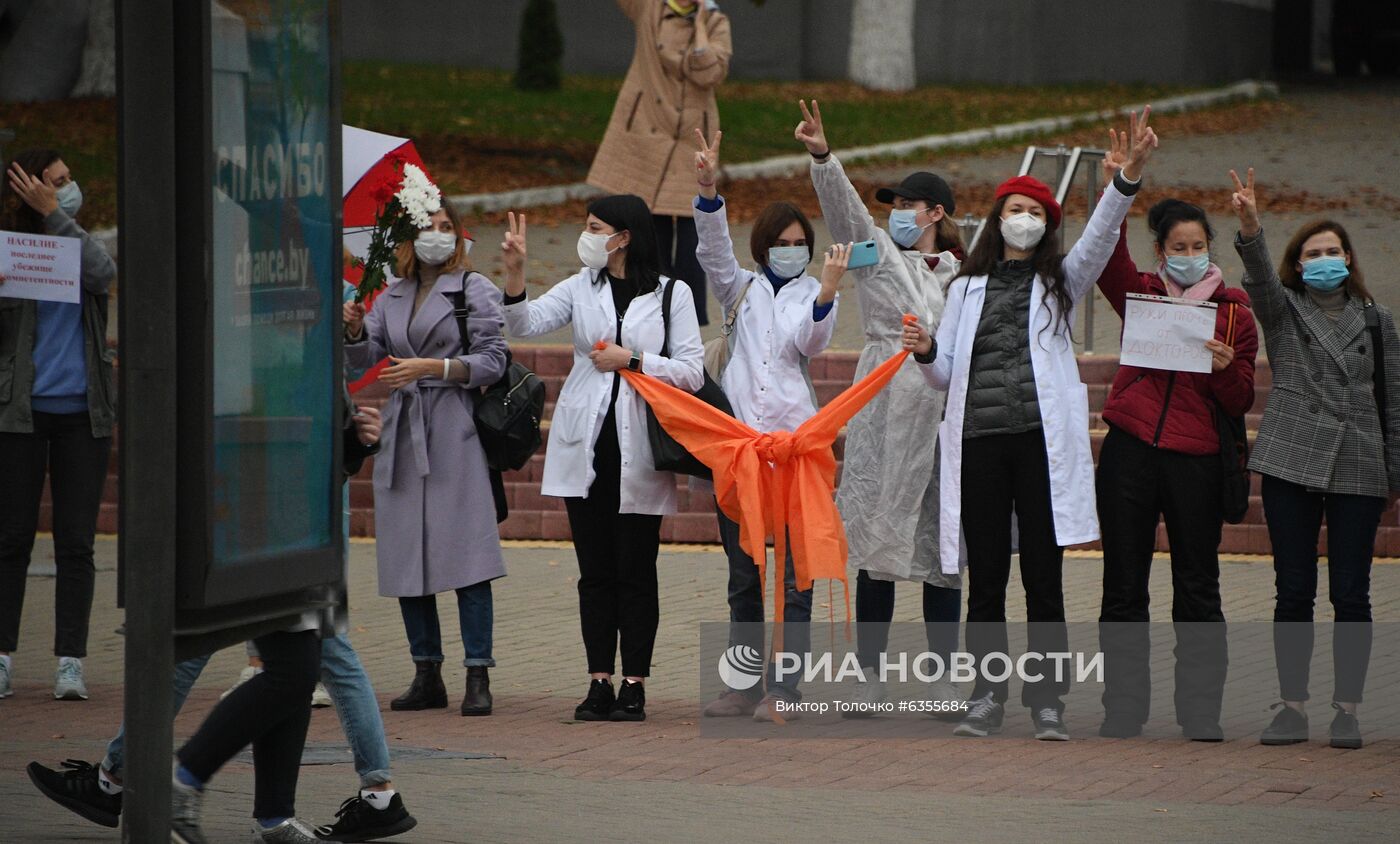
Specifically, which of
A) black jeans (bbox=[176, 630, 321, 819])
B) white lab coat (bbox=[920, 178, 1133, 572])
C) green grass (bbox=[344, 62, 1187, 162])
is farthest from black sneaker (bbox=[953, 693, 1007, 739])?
green grass (bbox=[344, 62, 1187, 162])

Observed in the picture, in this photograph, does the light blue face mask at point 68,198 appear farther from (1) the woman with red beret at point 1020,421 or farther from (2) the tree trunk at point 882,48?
(2) the tree trunk at point 882,48

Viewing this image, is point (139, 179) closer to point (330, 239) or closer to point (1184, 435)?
point (330, 239)

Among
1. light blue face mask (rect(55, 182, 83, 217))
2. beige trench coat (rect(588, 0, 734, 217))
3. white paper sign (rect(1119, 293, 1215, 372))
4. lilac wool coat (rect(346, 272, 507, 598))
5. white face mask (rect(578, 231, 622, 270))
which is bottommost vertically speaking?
lilac wool coat (rect(346, 272, 507, 598))

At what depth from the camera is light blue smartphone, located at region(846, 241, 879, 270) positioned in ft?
26.2

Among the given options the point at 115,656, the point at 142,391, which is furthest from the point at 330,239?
the point at 115,656

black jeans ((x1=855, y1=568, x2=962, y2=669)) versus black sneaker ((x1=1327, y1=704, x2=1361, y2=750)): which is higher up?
black jeans ((x1=855, y1=568, x2=962, y2=669))

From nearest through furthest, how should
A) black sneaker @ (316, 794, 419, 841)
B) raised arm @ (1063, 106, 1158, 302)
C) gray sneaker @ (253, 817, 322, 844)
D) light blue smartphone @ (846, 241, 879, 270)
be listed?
gray sneaker @ (253, 817, 322, 844), black sneaker @ (316, 794, 419, 841), raised arm @ (1063, 106, 1158, 302), light blue smartphone @ (846, 241, 879, 270)

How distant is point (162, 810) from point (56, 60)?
68.1 ft

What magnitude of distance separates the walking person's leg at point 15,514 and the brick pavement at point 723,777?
28 cm

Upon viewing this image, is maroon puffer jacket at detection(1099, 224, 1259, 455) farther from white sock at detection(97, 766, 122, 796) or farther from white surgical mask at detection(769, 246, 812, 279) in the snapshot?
white sock at detection(97, 766, 122, 796)

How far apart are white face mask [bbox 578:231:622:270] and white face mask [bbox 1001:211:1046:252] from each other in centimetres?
161

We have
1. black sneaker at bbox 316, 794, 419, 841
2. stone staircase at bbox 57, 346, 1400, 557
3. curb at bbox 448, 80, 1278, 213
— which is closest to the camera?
black sneaker at bbox 316, 794, 419, 841

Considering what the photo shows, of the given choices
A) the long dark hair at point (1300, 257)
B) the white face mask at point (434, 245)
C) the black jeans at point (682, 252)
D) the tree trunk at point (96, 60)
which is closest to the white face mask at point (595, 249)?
the white face mask at point (434, 245)

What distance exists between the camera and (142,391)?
15.1 feet
